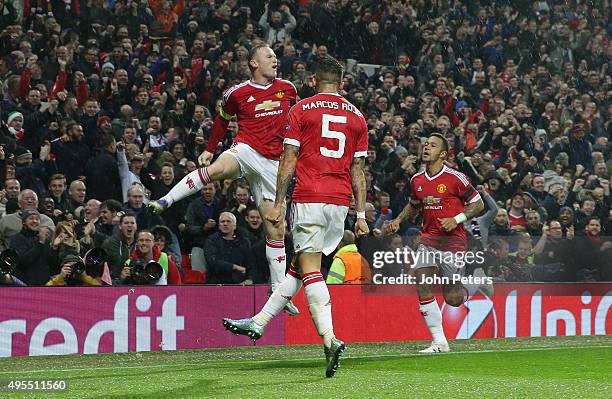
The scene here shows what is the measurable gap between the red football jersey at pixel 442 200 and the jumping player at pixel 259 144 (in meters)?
2.10

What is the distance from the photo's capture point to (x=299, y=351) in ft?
39.0

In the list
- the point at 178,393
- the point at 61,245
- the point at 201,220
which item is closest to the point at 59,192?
the point at 61,245

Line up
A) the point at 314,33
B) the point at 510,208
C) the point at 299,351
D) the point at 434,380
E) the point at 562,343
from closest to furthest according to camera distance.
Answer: the point at 434,380
the point at 299,351
the point at 562,343
the point at 510,208
the point at 314,33

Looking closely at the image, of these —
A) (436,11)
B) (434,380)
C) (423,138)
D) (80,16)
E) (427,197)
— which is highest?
(436,11)

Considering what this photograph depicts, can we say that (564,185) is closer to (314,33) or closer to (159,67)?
(314,33)

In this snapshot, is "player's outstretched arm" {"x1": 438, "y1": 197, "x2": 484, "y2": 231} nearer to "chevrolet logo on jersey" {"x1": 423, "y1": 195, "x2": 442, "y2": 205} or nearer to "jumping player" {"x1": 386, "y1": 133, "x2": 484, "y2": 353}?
"jumping player" {"x1": 386, "y1": 133, "x2": 484, "y2": 353}

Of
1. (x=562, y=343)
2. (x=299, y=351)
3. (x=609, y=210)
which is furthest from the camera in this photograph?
(x=609, y=210)

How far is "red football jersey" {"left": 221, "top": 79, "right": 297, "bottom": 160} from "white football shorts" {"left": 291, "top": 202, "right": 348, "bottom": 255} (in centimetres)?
179

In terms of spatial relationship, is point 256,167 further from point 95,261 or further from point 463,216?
point 463,216

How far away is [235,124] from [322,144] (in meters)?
7.98

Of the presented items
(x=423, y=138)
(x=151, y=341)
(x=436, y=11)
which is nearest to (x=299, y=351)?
(x=151, y=341)

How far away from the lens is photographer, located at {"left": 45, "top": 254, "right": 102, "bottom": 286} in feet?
38.8

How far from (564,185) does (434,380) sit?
12555 mm

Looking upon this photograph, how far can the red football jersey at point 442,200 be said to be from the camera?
475 inches
